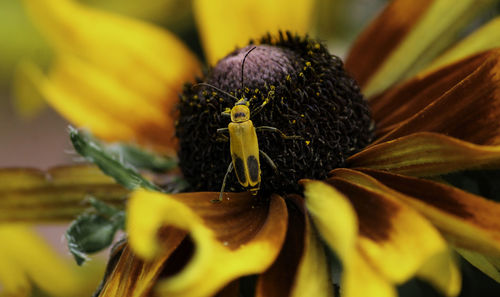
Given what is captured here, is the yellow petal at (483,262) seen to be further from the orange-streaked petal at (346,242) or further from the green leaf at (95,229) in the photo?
the green leaf at (95,229)

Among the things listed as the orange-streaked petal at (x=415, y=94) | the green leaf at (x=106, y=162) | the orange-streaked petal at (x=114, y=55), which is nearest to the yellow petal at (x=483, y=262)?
the orange-streaked petal at (x=415, y=94)

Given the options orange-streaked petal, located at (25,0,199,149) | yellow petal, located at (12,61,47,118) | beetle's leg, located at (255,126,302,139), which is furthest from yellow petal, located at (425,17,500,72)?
yellow petal, located at (12,61,47,118)

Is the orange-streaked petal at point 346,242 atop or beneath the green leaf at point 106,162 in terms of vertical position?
beneath

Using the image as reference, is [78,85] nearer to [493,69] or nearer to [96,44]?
[96,44]

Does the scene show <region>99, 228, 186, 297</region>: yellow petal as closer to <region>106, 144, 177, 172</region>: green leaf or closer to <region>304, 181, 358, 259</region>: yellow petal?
<region>304, 181, 358, 259</region>: yellow petal

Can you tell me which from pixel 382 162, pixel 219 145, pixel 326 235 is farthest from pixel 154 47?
pixel 326 235

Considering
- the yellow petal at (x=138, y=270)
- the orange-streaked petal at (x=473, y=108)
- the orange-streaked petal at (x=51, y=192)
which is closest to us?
the yellow petal at (x=138, y=270)

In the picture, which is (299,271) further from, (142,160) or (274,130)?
(142,160)
